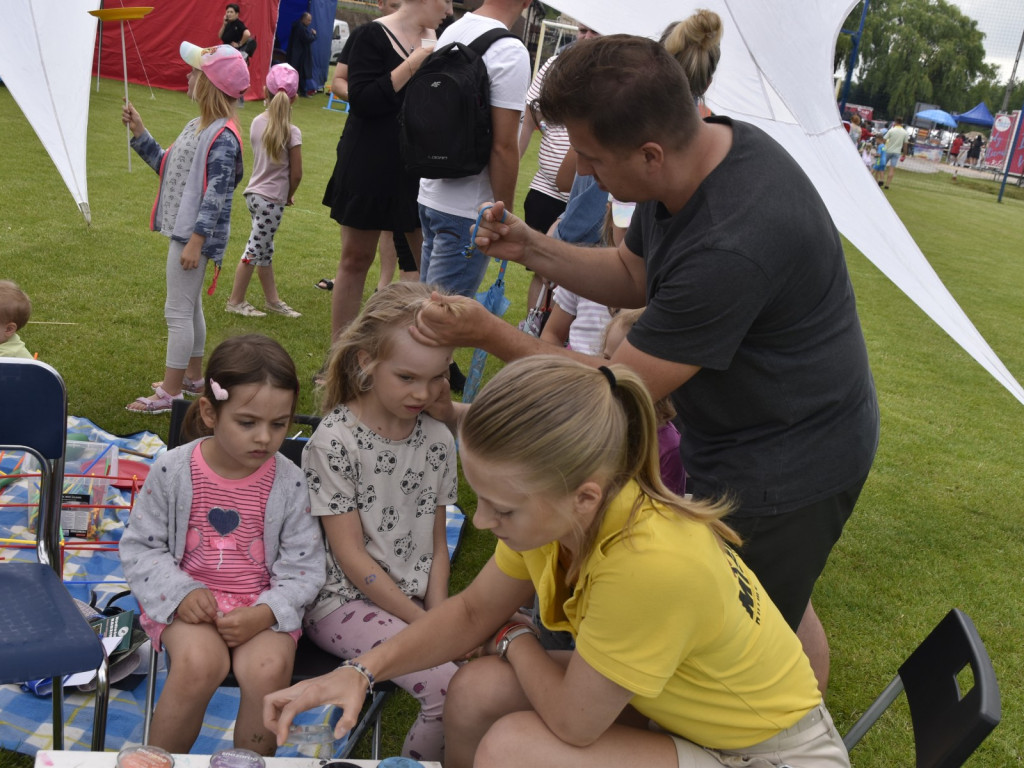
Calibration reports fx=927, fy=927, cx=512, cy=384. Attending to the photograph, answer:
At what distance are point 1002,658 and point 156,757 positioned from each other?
132 inches

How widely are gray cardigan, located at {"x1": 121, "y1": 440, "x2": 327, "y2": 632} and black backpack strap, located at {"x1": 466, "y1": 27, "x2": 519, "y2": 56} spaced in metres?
2.02

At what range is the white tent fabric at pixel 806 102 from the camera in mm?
4066

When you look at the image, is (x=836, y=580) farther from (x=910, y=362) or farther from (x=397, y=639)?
(x=910, y=362)

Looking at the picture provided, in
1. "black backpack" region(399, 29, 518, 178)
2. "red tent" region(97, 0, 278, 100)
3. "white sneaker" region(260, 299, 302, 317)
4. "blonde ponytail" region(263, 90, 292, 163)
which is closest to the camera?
"black backpack" region(399, 29, 518, 178)

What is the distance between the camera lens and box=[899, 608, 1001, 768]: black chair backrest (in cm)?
157

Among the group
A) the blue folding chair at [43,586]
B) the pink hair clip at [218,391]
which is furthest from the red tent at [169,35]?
the pink hair clip at [218,391]

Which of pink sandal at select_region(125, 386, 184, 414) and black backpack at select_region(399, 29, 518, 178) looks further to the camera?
pink sandal at select_region(125, 386, 184, 414)

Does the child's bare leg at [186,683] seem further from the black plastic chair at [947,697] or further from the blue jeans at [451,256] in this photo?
the blue jeans at [451,256]

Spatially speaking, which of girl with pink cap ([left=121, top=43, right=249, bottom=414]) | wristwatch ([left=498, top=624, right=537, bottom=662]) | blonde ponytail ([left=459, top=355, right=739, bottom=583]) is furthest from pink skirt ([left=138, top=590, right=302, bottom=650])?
girl with pink cap ([left=121, top=43, right=249, bottom=414])

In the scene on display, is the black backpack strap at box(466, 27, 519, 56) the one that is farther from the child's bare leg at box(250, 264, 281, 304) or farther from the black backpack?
the child's bare leg at box(250, 264, 281, 304)

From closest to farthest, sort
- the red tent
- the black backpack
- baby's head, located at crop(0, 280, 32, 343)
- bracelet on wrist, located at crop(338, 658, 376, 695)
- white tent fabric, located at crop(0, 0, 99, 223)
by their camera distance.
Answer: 1. bracelet on wrist, located at crop(338, 658, 376, 695)
2. baby's head, located at crop(0, 280, 32, 343)
3. the black backpack
4. white tent fabric, located at crop(0, 0, 99, 223)
5. the red tent

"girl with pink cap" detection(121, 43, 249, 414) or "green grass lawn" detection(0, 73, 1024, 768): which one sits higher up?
"girl with pink cap" detection(121, 43, 249, 414)

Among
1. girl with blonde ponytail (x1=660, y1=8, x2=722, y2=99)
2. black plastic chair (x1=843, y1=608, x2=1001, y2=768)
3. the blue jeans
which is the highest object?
girl with blonde ponytail (x1=660, y1=8, x2=722, y2=99)

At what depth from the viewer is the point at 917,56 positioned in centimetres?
6284
